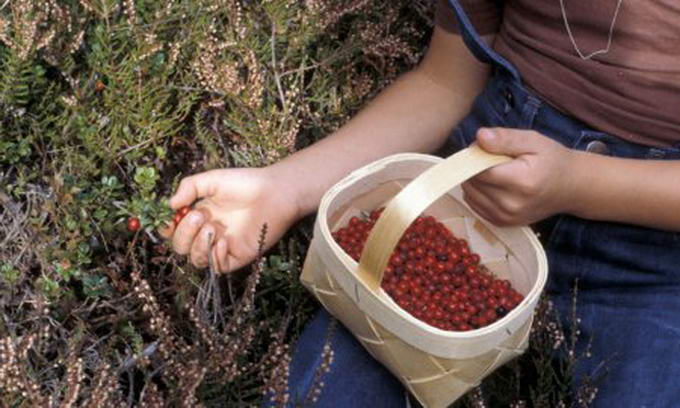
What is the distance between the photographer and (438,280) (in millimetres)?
1600

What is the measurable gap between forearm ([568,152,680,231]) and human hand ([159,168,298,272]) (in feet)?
1.74

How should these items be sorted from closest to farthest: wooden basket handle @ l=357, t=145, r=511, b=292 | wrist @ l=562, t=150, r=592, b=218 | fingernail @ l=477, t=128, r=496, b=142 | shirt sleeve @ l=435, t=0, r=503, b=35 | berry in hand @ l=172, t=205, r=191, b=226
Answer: wooden basket handle @ l=357, t=145, r=511, b=292, fingernail @ l=477, t=128, r=496, b=142, wrist @ l=562, t=150, r=592, b=218, berry in hand @ l=172, t=205, r=191, b=226, shirt sleeve @ l=435, t=0, r=503, b=35

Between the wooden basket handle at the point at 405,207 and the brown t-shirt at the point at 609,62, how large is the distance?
346 millimetres

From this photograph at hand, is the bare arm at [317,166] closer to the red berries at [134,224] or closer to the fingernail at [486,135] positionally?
the red berries at [134,224]

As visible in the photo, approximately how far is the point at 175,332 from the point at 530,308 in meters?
0.71

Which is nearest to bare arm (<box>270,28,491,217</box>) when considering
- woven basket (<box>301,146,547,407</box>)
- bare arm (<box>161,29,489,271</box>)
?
bare arm (<box>161,29,489,271</box>)

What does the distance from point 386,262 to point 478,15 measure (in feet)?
2.27

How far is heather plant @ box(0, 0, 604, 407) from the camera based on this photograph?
63.5 inches

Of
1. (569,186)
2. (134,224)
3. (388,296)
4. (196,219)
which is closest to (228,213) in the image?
(196,219)

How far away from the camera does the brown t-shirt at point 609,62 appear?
1.62 meters

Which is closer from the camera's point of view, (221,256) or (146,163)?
(221,256)

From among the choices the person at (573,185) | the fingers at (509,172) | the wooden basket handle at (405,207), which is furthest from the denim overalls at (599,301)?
the wooden basket handle at (405,207)

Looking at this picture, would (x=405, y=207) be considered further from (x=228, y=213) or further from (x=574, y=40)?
(x=574, y=40)

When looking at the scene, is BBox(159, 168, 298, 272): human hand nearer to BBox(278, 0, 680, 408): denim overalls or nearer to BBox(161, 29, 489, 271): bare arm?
BBox(161, 29, 489, 271): bare arm
